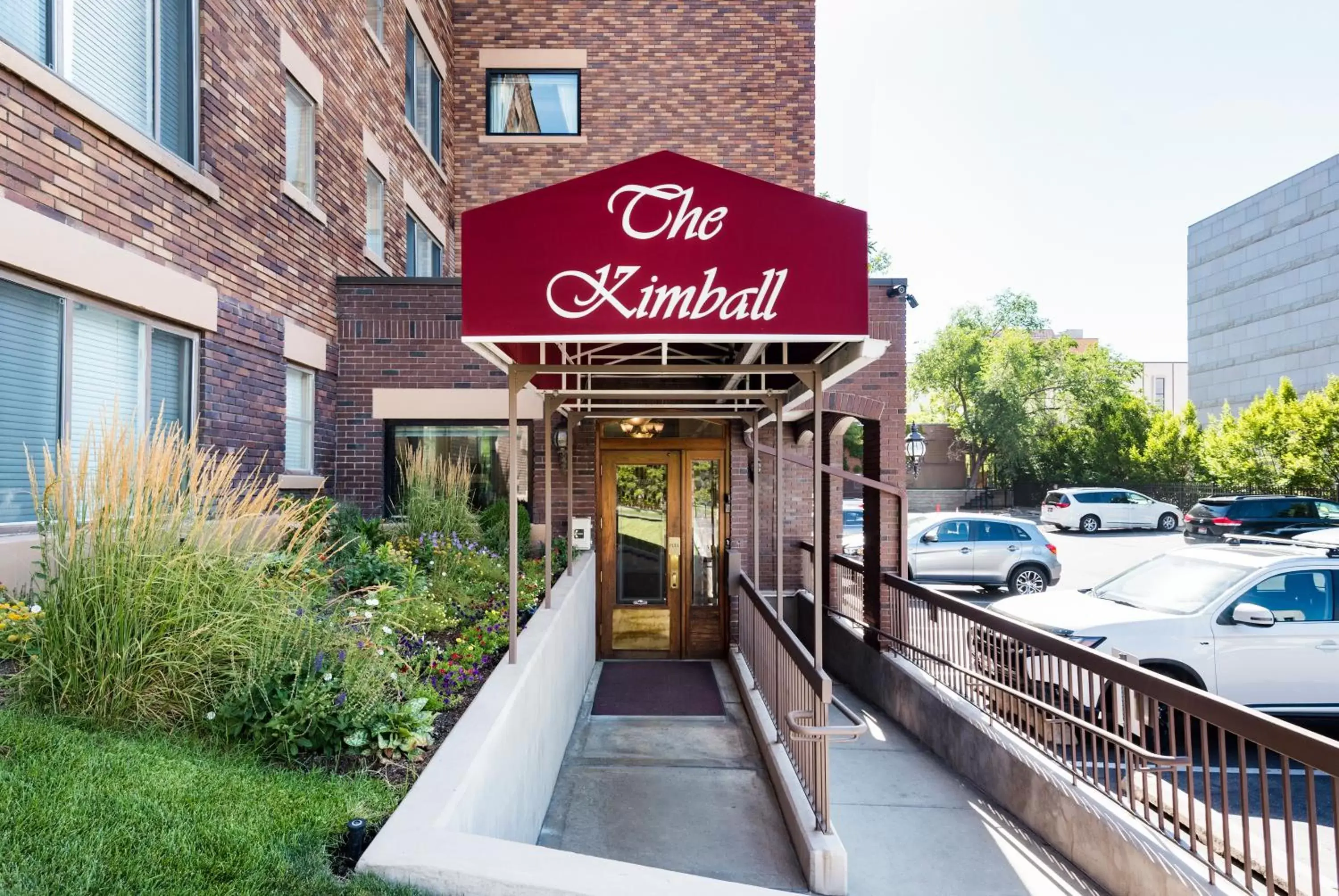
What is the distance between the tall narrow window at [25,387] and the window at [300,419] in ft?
10.0

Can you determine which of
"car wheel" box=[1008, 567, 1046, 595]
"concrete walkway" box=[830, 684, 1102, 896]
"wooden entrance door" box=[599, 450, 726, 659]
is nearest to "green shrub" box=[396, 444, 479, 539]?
"wooden entrance door" box=[599, 450, 726, 659]

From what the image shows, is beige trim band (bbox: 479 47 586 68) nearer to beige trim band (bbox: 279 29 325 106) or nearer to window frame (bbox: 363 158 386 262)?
Answer: window frame (bbox: 363 158 386 262)

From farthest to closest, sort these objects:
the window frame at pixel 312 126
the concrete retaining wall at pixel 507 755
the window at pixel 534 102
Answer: the window at pixel 534 102 → the window frame at pixel 312 126 → the concrete retaining wall at pixel 507 755

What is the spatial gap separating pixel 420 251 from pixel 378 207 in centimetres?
173

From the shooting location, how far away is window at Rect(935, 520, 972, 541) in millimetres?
14719

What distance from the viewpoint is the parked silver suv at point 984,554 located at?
14523 mm

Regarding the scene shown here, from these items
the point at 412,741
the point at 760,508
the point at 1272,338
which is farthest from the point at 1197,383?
the point at 412,741

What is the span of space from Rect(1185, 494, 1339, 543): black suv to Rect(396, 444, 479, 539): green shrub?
20.7 m

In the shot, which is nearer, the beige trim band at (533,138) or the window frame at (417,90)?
the window frame at (417,90)

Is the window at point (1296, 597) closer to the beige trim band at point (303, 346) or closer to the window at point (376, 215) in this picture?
the beige trim band at point (303, 346)

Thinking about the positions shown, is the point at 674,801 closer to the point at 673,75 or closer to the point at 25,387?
the point at 25,387

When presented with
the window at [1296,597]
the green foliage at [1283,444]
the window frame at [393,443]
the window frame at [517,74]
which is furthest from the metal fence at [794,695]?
the green foliage at [1283,444]

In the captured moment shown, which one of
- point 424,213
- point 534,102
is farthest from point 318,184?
point 534,102

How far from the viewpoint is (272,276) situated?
23.5 feet
